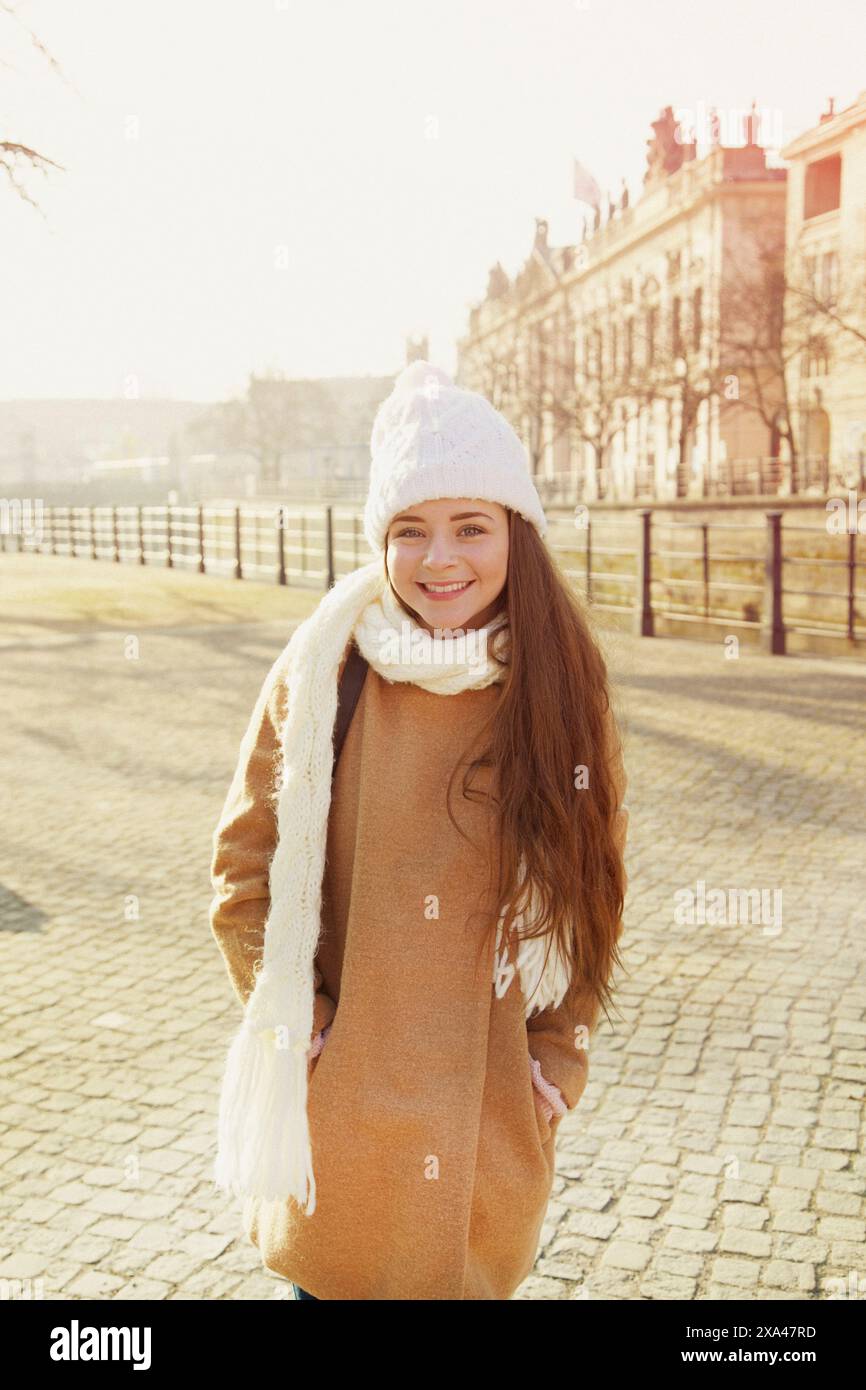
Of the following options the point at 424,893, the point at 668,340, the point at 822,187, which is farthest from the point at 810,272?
the point at 424,893

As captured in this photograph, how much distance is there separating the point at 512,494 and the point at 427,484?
0.12 metres

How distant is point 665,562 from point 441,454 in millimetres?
21303

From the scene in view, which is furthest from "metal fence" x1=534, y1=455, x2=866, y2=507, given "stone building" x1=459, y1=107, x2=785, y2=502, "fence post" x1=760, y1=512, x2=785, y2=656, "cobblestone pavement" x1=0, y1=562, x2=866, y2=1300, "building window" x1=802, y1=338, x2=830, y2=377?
"cobblestone pavement" x1=0, y1=562, x2=866, y2=1300

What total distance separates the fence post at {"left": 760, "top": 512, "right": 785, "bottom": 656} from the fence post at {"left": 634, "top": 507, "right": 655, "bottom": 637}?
5.71ft

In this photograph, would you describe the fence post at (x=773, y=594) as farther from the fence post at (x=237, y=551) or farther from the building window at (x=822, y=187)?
the building window at (x=822, y=187)

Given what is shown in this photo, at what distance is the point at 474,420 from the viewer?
1.88 metres

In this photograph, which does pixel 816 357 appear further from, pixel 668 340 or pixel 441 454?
pixel 441 454

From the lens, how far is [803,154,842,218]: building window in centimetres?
4366

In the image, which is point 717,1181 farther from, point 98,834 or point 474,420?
point 98,834

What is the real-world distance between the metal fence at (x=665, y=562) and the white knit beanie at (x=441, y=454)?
522 centimetres

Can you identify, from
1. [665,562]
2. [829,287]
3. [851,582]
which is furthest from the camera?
[829,287]

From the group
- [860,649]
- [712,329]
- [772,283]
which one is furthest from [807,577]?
[712,329]

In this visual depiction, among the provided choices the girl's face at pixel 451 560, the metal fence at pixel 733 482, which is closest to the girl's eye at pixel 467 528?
the girl's face at pixel 451 560

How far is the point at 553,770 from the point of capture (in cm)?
183
